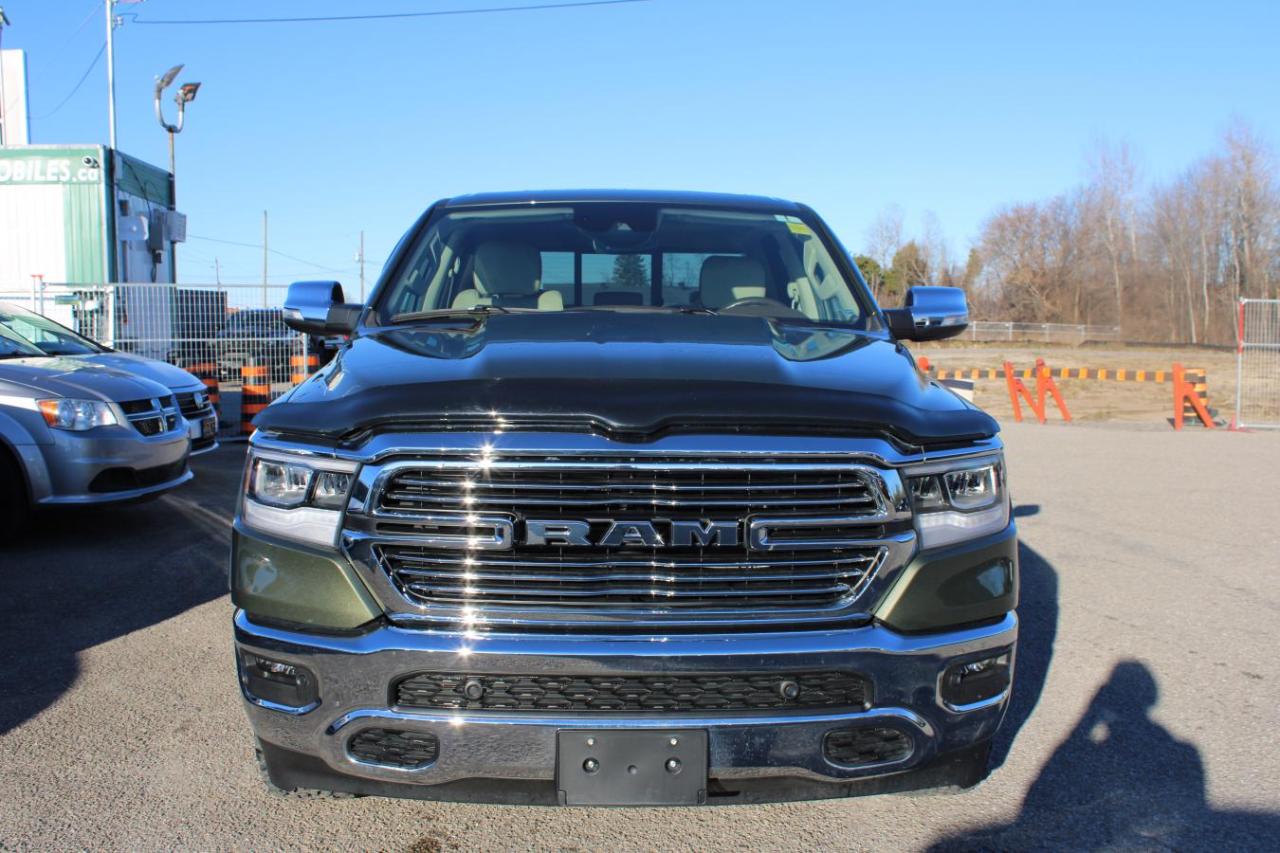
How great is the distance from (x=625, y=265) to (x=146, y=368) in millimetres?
6236

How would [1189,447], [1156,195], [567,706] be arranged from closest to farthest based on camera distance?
[567,706]
[1189,447]
[1156,195]

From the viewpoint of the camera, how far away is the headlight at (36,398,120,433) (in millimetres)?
6707

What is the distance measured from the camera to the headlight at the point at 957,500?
2.63 m

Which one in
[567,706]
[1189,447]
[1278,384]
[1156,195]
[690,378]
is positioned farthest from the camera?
[1156,195]

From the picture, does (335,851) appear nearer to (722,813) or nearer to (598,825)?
(598,825)

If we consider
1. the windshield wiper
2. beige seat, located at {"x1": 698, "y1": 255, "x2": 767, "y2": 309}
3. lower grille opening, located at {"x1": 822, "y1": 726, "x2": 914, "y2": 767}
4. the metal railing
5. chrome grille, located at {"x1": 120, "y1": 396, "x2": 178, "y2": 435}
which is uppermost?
the metal railing

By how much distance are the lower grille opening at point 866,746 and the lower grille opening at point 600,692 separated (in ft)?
0.39

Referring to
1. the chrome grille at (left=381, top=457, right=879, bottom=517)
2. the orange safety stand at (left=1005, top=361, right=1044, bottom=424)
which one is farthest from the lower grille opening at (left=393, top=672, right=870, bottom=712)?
the orange safety stand at (left=1005, top=361, right=1044, bottom=424)

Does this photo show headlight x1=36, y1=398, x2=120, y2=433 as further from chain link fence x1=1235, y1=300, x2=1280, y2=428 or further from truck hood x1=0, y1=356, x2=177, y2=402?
chain link fence x1=1235, y1=300, x2=1280, y2=428

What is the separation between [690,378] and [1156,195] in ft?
261

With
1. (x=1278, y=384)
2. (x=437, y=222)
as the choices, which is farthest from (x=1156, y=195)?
(x=437, y=222)

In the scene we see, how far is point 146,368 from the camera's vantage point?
9.05m

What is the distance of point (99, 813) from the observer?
3.23m

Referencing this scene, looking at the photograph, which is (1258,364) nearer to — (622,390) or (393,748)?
(622,390)
